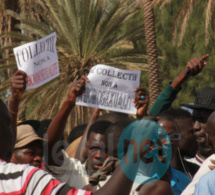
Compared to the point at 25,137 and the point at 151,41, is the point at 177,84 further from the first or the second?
the point at 151,41

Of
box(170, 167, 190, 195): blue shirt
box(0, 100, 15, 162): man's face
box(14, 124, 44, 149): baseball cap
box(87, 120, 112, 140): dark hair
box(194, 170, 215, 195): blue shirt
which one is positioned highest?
box(0, 100, 15, 162): man's face

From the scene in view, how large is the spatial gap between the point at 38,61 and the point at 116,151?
3.82 feet

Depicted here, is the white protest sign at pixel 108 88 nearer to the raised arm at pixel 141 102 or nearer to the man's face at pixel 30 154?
the raised arm at pixel 141 102

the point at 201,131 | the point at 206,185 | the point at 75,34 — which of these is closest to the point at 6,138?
the point at 206,185

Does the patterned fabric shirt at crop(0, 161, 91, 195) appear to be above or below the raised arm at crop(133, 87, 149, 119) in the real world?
above

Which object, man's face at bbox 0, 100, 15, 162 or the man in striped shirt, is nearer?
the man in striped shirt

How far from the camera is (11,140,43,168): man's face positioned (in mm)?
4074

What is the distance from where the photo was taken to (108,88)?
14.8 feet

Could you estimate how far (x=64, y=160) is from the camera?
402cm

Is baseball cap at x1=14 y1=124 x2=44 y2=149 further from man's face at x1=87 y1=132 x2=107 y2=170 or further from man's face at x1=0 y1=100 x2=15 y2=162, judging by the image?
man's face at x1=0 y1=100 x2=15 y2=162

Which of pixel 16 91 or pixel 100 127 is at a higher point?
pixel 16 91

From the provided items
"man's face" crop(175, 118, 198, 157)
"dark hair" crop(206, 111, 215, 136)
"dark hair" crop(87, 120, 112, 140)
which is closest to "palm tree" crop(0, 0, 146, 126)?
"man's face" crop(175, 118, 198, 157)

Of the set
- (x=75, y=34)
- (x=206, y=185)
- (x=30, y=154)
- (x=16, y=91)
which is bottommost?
(x=75, y=34)

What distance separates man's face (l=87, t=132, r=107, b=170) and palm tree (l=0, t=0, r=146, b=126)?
38.8 ft
